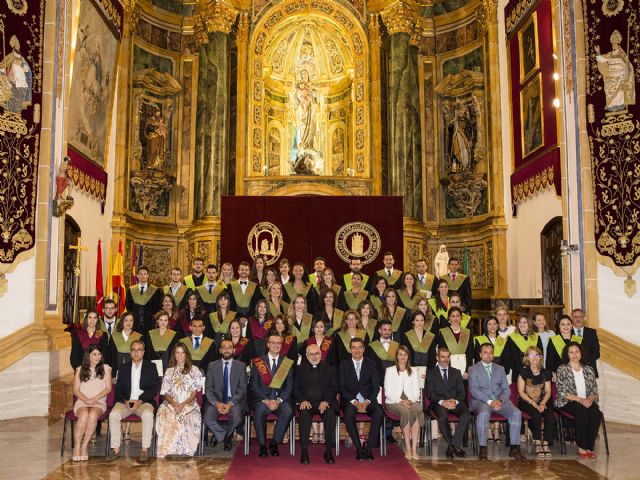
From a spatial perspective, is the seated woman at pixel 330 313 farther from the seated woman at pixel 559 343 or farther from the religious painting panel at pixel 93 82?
the religious painting panel at pixel 93 82

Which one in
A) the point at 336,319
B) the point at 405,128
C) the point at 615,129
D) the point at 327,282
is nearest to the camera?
the point at 336,319

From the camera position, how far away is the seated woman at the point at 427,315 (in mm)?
8117

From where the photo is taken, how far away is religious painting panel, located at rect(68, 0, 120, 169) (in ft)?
40.7

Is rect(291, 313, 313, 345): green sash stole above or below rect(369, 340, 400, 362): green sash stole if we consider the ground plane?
above

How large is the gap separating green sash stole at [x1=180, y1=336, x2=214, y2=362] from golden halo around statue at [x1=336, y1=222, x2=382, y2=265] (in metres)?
5.81

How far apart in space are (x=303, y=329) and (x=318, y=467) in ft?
7.43

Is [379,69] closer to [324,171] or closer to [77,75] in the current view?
[324,171]

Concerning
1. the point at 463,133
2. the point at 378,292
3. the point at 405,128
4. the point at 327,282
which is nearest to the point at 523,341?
the point at 378,292

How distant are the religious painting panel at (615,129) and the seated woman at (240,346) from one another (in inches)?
205

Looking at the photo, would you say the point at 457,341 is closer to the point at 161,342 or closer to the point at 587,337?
the point at 587,337

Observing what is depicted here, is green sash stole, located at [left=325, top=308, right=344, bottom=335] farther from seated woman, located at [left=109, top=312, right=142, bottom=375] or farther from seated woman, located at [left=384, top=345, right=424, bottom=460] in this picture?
seated woman, located at [left=109, top=312, right=142, bottom=375]

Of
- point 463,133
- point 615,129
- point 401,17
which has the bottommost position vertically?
point 615,129

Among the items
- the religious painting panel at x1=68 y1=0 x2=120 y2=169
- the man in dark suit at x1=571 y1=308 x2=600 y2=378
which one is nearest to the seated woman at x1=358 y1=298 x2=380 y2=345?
the man in dark suit at x1=571 y1=308 x2=600 y2=378

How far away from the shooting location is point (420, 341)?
26.2 feet
